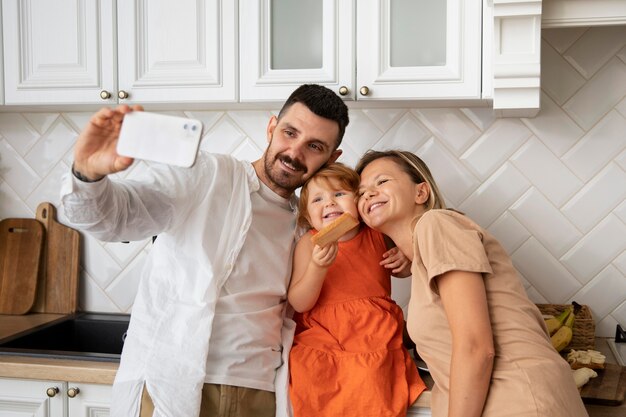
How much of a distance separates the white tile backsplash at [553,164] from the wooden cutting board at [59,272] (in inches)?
19.1

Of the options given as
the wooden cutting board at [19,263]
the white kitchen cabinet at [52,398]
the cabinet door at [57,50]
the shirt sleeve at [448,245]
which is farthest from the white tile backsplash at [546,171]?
the wooden cutting board at [19,263]

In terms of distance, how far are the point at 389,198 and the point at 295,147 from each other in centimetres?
26

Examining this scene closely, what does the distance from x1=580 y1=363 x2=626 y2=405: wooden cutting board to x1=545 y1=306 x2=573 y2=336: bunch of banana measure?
6.2 inches

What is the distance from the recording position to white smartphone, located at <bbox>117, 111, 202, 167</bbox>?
98 cm

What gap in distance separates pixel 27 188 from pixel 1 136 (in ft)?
0.70

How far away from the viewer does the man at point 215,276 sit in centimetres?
137

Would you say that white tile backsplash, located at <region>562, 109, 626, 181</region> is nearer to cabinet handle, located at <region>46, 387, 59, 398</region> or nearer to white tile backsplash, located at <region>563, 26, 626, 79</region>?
white tile backsplash, located at <region>563, 26, 626, 79</region>

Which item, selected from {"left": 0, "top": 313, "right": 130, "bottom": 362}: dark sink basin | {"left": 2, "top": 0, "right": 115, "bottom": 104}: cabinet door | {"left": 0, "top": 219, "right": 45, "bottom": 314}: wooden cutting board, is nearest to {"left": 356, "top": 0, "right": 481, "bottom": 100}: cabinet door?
{"left": 2, "top": 0, "right": 115, "bottom": 104}: cabinet door

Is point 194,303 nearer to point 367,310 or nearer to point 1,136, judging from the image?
point 367,310

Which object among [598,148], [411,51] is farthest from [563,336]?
[411,51]

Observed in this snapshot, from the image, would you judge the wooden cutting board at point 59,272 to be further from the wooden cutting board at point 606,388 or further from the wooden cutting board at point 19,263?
the wooden cutting board at point 606,388

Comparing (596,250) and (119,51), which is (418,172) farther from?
(119,51)

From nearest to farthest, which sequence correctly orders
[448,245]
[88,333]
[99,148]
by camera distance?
[99,148], [448,245], [88,333]

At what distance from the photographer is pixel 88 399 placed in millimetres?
1654
